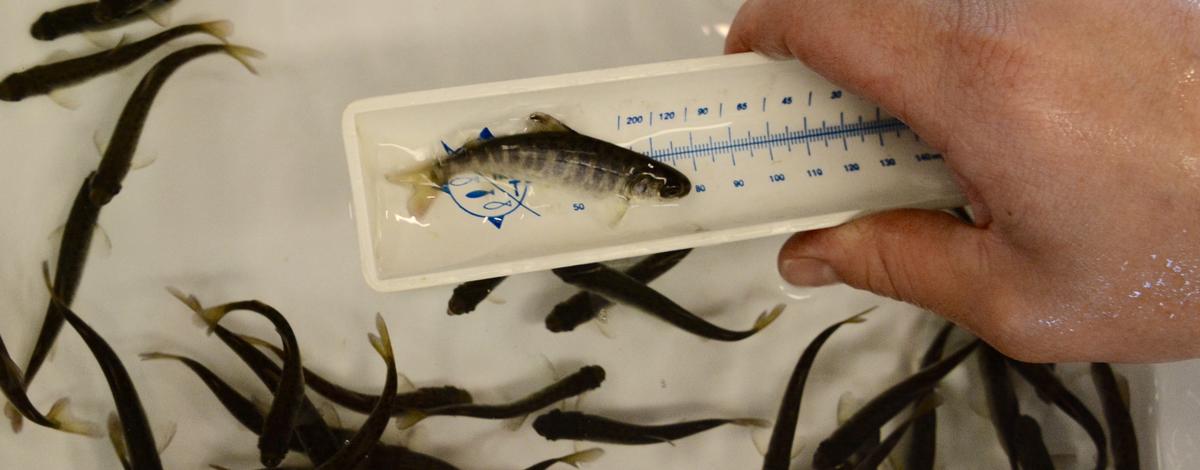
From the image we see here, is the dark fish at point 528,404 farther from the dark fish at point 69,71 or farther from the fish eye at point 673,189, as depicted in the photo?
the dark fish at point 69,71

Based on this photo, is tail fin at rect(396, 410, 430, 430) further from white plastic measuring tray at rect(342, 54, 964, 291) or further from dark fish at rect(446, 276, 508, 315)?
white plastic measuring tray at rect(342, 54, 964, 291)

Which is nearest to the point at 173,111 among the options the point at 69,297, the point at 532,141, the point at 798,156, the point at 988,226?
the point at 69,297

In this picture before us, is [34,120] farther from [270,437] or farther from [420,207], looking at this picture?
[420,207]

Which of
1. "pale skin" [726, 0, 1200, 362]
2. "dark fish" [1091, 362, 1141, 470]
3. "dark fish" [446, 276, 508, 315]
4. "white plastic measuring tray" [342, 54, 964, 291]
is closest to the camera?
"pale skin" [726, 0, 1200, 362]

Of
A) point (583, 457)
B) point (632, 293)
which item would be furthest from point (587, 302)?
point (583, 457)

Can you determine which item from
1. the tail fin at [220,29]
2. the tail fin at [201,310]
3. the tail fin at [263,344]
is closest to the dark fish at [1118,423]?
the tail fin at [263,344]

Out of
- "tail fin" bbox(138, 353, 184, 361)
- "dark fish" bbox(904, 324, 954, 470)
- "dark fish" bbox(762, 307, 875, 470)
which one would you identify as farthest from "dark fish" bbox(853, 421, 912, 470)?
"tail fin" bbox(138, 353, 184, 361)
